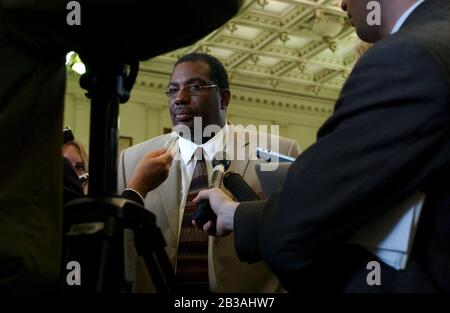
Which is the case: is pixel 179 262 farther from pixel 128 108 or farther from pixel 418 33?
pixel 128 108

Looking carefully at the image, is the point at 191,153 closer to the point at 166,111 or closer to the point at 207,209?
the point at 207,209

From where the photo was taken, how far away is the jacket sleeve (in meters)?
1.09

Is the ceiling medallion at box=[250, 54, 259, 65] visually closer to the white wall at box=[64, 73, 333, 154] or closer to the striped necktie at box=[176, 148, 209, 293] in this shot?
the white wall at box=[64, 73, 333, 154]

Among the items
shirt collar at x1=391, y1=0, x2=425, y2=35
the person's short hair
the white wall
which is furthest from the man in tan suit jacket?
the white wall

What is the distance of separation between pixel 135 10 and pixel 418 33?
22.1 inches

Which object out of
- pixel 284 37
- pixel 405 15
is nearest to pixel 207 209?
pixel 405 15

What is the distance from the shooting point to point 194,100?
263cm

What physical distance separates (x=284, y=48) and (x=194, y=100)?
9225mm

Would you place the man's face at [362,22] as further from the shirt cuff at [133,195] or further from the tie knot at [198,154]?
the tie knot at [198,154]

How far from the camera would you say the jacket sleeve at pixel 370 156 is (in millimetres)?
1094

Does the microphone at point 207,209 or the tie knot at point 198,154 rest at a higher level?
the tie knot at point 198,154

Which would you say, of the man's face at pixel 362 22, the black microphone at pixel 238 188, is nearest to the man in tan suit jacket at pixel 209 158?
the black microphone at pixel 238 188

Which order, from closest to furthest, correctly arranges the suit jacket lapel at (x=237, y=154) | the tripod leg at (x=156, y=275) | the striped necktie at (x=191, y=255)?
the tripod leg at (x=156, y=275) < the striped necktie at (x=191, y=255) < the suit jacket lapel at (x=237, y=154)

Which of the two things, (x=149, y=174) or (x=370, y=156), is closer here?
(x=370, y=156)
